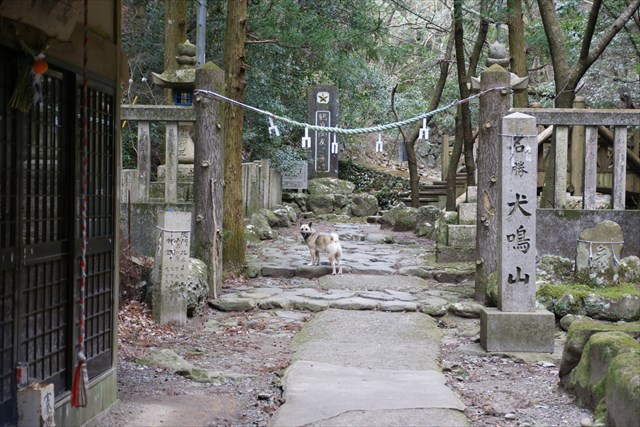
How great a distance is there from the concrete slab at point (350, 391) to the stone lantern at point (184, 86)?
20.0 feet

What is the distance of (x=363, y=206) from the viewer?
2739 centimetres

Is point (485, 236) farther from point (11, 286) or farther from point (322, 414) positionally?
point (11, 286)

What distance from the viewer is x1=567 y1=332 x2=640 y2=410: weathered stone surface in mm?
5738

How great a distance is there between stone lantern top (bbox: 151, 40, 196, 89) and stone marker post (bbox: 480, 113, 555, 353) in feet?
19.8

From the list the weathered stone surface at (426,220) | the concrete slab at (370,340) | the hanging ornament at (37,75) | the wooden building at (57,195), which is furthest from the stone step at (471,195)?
the hanging ornament at (37,75)

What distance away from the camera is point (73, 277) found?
5.16 m

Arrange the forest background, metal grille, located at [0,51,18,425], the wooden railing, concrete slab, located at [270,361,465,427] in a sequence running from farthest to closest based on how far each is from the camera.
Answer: the forest background, the wooden railing, concrete slab, located at [270,361,465,427], metal grille, located at [0,51,18,425]

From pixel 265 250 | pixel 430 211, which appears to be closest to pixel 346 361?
pixel 265 250

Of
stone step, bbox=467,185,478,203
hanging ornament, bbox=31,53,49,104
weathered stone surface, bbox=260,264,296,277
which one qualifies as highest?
hanging ornament, bbox=31,53,49,104

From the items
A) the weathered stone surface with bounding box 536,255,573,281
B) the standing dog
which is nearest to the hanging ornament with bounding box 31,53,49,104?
the weathered stone surface with bounding box 536,255,573,281

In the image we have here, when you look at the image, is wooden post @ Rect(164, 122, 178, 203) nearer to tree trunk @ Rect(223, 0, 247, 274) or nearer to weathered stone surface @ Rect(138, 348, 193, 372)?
tree trunk @ Rect(223, 0, 247, 274)

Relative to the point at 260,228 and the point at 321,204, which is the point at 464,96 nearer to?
the point at 260,228

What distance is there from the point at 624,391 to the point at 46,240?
3.76 metres

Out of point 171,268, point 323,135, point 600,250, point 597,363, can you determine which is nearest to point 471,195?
point 600,250
